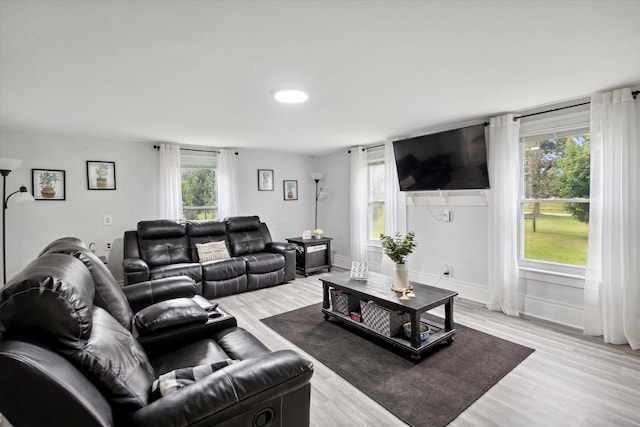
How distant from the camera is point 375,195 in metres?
5.48

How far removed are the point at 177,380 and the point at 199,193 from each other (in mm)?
4423

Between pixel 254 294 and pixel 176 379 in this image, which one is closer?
pixel 176 379

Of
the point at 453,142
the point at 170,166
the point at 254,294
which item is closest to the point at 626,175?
the point at 453,142

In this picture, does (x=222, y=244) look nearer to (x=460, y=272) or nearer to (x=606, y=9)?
(x=460, y=272)

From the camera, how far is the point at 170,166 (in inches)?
191

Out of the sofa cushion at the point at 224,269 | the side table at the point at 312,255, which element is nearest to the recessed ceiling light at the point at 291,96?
the sofa cushion at the point at 224,269

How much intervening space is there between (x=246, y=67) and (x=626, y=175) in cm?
331

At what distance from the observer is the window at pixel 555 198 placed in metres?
3.14

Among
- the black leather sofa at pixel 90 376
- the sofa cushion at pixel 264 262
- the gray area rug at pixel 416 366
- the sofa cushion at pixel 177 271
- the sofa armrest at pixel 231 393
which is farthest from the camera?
the sofa cushion at pixel 264 262

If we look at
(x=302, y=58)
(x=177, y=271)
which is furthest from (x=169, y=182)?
(x=302, y=58)

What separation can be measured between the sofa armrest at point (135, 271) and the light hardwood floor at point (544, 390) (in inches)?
63.3

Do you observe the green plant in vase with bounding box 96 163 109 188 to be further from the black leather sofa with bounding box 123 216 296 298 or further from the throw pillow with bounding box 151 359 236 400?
the throw pillow with bounding box 151 359 236 400

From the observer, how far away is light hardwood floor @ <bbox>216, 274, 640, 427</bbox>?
1884 millimetres

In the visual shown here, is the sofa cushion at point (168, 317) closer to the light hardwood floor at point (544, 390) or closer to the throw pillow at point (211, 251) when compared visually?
the light hardwood floor at point (544, 390)
